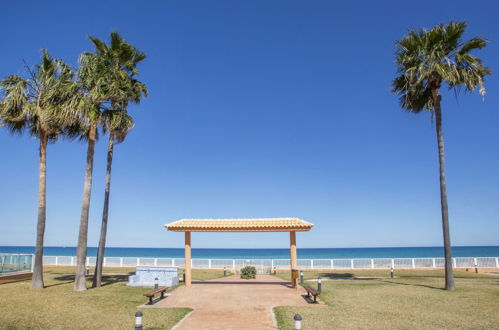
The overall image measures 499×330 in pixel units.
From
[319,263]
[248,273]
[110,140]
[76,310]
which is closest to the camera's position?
[76,310]

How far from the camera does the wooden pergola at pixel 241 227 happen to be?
747 inches

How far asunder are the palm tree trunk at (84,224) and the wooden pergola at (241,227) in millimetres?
4325

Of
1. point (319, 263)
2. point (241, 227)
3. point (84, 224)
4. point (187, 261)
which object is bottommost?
point (319, 263)

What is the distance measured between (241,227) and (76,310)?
936 centimetres

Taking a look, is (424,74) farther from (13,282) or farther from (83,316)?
(13,282)

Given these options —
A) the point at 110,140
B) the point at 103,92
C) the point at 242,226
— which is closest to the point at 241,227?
the point at 242,226

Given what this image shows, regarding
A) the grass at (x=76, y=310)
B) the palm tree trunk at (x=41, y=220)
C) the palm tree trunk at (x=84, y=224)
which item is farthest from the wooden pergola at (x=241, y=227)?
the palm tree trunk at (x=41, y=220)

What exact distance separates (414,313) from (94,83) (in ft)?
58.3

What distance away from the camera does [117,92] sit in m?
18.2

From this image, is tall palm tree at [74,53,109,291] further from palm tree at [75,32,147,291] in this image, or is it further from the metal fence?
the metal fence

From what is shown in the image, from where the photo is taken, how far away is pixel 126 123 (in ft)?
63.7

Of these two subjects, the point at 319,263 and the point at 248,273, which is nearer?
the point at 248,273

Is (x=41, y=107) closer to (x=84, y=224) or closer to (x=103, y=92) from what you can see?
(x=103, y=92)

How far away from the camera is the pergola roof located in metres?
19.0
